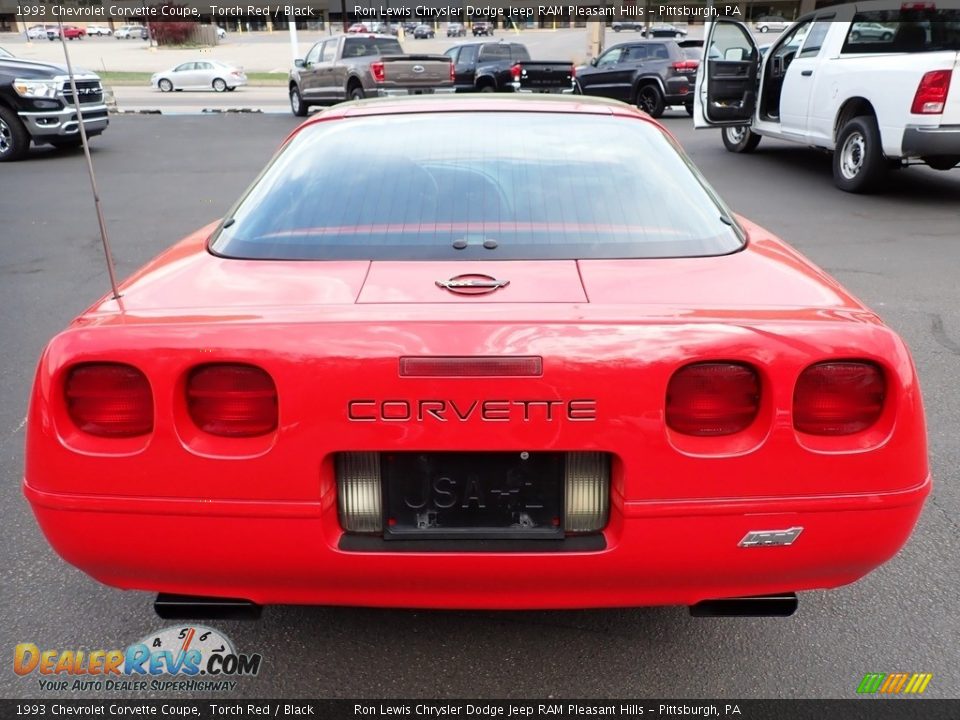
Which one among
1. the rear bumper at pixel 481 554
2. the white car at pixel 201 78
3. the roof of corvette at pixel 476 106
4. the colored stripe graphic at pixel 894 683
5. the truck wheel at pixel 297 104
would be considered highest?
the roof of corvette at pixel 476 106

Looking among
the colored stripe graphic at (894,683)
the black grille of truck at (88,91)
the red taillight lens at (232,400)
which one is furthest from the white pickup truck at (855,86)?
the black grille of truck at (88,91)

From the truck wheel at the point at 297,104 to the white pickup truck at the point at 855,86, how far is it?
11442 mm

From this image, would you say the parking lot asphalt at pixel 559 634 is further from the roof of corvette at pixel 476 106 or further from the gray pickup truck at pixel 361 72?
the gray pickup truck at pixel 361 72

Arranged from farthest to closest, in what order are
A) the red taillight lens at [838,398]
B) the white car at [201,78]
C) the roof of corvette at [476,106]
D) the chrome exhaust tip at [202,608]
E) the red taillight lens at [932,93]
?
the white car at [201,78]
the red taillight lens at [932,93]
the roof of corvette at [476,106]
the chrome exhaust tip at [202,608]
the red taillight lens at [838,398]

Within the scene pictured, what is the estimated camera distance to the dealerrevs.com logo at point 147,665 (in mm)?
2268

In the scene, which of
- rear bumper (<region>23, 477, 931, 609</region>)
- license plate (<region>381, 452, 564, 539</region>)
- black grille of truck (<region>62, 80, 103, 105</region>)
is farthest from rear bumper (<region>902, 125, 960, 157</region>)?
black grille of truck (<region>62, 80, 103, 105</region>)

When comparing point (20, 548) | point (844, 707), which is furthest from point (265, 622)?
point (844, 707)

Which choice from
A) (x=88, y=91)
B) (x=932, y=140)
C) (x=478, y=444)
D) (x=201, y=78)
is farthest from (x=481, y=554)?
(x=201, y=78)

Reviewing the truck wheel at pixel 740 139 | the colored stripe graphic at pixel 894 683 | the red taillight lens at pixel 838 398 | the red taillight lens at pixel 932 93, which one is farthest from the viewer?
the truck wheel at pixel 740 139

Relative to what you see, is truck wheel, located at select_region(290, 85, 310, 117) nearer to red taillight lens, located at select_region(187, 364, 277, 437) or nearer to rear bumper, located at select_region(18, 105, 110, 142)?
rear bumper, located at select_region(18, 105, 110, 142)

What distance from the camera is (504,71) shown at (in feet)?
64.6

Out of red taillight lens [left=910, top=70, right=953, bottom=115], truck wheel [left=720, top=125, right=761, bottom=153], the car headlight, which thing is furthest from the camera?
truck wheel [left=720, top=125, right=761, bottom=153]

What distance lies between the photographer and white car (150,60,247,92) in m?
33.4

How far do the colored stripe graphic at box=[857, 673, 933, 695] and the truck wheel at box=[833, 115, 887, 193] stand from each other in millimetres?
7428
